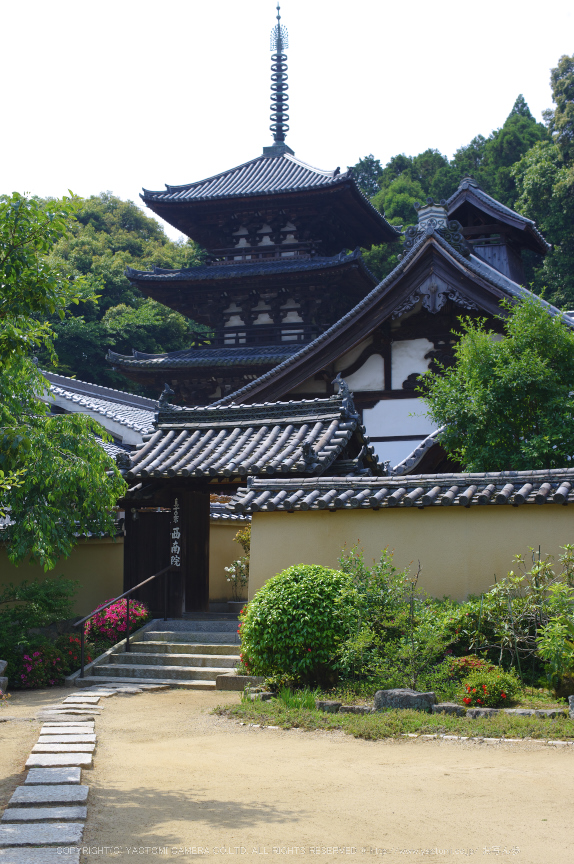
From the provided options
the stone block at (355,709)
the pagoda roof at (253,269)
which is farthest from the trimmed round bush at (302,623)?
the pagoda roof at (253,269)

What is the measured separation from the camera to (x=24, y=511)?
1194 centimetres

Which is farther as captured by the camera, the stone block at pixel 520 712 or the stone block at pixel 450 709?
the stone block at pixel 450 709

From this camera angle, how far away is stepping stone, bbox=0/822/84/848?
4758 millimetres

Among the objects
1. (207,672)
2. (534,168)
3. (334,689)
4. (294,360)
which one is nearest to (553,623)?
(334,689)

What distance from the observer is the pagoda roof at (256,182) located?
25656 mm

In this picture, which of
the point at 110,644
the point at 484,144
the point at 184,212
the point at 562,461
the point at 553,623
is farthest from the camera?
the point at 484,144

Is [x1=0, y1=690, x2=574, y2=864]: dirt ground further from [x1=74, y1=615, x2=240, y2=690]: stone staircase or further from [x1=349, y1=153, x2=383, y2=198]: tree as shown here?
[x1=349, y1=153, x2=383, y2=198]: tree

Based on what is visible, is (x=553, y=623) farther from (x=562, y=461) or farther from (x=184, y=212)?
(x=184, y=212)

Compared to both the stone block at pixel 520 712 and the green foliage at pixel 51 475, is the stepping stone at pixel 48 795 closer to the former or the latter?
the green foliage at pixel 51 475

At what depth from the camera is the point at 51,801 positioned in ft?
18.4

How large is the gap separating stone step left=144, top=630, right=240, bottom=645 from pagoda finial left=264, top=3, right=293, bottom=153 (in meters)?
21.9

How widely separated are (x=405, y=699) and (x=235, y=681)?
324 cm

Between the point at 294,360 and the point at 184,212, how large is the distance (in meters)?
11.1

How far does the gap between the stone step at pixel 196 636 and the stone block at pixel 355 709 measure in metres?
4.47
